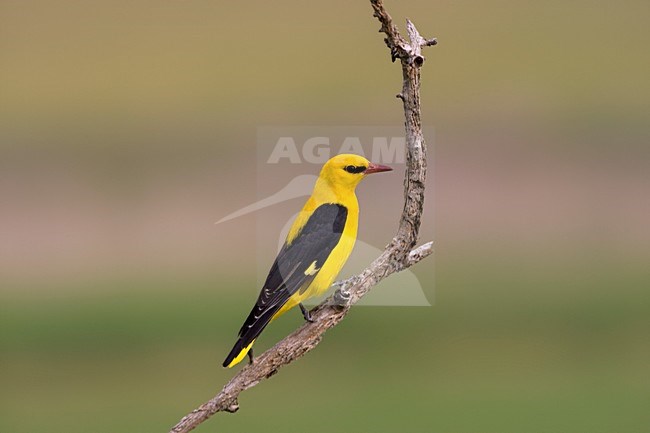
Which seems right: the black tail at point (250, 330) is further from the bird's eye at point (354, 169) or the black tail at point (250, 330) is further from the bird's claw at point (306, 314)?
the bird's eye at point (354, 169)

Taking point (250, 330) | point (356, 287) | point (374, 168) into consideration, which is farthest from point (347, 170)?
point (250, 330)

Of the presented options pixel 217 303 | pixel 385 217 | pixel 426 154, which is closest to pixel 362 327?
pixel 217 303

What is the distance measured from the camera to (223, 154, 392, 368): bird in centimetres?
390

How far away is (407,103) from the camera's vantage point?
3.67 meters

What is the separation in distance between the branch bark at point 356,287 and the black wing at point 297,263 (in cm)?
11

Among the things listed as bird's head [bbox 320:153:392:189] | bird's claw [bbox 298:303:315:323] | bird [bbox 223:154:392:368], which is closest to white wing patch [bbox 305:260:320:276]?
bird [bbox 223:154:392:368]

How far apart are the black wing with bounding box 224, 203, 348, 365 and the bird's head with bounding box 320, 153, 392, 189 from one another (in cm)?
13

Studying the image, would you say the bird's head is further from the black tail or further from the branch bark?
the black tail

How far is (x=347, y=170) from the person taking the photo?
401 centimetres

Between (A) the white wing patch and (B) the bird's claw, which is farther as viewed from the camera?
(A) the white wing patch

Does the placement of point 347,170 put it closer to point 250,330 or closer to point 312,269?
point 312,269

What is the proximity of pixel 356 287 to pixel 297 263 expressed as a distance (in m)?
0.32

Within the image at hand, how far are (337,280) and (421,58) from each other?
0.92m

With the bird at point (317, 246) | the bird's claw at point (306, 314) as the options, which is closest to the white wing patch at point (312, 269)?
the bird at point (317, 246)
